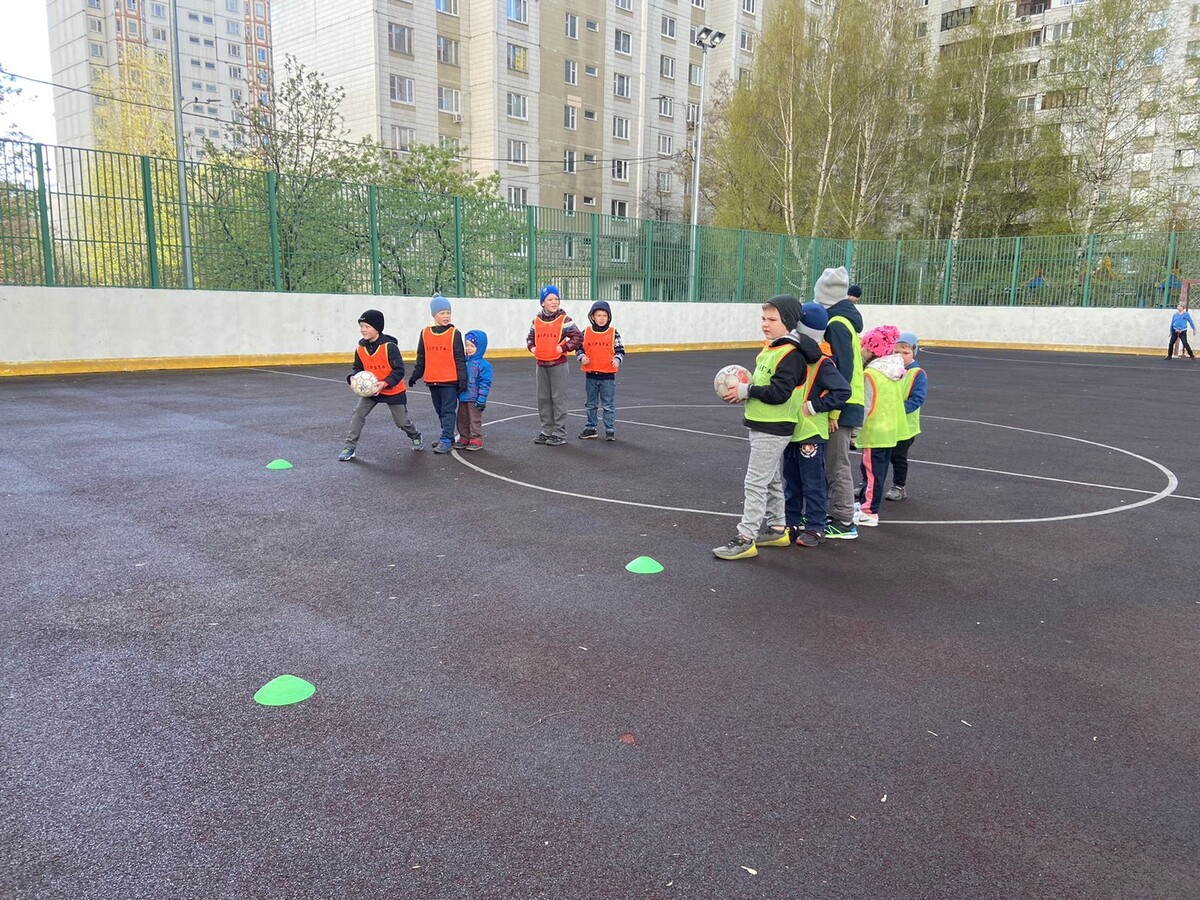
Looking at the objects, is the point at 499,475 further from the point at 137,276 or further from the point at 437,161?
the point at 437,161

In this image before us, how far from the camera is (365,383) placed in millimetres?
8047

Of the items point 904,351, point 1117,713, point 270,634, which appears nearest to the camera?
point 1117,713

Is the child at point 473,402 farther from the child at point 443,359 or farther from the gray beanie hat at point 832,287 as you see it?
the gray beanie hat at point 832,287

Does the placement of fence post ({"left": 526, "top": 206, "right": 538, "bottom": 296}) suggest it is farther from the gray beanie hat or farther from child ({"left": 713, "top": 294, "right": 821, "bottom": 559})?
child ({"left": 713, "top": 294, "right": 821, "bottom": 559})

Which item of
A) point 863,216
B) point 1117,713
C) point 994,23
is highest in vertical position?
point 994,23

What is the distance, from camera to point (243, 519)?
584 centimetres

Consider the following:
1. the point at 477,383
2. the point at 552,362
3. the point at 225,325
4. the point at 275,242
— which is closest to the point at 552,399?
the point at 552,362

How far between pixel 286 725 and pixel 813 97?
3783cm

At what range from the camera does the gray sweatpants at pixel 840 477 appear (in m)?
5.84

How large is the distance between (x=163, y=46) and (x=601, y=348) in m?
124

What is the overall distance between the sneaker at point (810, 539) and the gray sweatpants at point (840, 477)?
0.82 ft

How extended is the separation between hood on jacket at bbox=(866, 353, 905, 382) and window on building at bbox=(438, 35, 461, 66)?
143 ft

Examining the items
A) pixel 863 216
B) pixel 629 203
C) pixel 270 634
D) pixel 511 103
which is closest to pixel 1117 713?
pixel 270 634

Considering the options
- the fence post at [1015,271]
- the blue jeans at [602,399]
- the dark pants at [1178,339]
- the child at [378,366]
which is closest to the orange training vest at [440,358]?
the child at [378,366]
